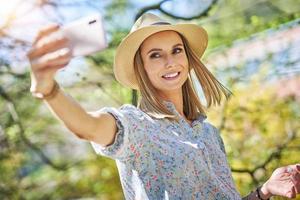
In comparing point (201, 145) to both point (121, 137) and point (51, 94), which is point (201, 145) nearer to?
point (121, 137)

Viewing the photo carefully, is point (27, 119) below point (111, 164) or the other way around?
the other way around

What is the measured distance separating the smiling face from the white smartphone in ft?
1.49

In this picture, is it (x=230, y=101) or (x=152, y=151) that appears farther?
(x=230, y=101)

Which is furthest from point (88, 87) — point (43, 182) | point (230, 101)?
point (230, 101)

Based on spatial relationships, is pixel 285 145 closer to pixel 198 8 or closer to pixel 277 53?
pixel 277 53

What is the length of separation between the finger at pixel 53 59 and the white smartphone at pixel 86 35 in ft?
0.05

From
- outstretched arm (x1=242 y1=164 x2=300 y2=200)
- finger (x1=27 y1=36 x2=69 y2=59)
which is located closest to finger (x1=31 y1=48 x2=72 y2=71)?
finger (x1=27 y1=36 x2=69 y2=59)

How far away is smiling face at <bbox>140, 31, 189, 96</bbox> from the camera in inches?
49.1

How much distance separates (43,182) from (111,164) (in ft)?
1.64

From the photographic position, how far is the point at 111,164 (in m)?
3.83

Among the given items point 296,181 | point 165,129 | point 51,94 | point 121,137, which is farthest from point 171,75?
point 51,94

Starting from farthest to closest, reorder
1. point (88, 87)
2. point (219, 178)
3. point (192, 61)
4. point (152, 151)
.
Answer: point (88, 87) → point (192, 61) → point (219, 178) → point (152, 151)

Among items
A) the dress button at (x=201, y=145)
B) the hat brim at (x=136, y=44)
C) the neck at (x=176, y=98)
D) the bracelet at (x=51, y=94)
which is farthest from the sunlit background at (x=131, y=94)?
the bracelet at (x=51, y=94)

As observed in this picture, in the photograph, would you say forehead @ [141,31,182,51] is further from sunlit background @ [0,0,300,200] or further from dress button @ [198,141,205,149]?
sunlit background @ [0,0,300,200]
